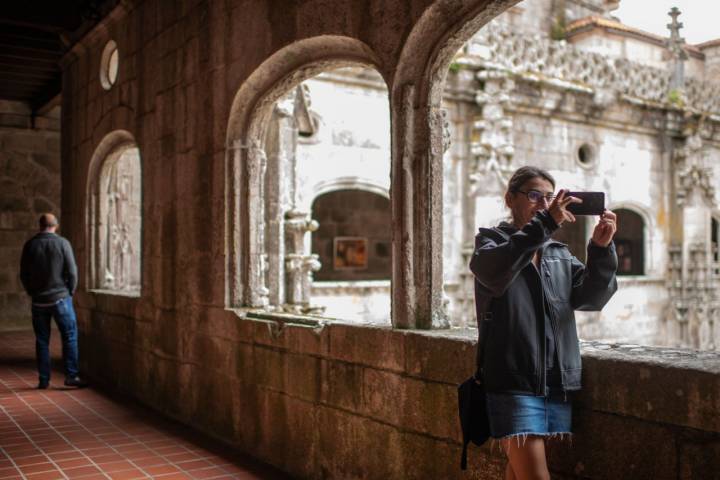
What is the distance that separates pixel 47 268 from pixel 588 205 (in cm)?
560

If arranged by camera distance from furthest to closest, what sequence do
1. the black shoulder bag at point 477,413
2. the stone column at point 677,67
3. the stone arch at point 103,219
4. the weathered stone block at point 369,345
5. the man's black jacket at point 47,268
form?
the stone column at point 677,67 → the stone arch at point 103,219 → the man's black jacket at point 47,268 → the weathered stone block at point 369,345 → the black shoulder bag at point 477,413

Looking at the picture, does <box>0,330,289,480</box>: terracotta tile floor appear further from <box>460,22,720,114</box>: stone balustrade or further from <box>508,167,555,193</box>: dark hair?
<box>460,22,720,114</box>: stone balustrade

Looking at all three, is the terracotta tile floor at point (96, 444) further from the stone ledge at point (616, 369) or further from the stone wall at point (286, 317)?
the stone ledge at point (616, 369)

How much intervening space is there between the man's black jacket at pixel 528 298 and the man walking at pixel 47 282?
528cm

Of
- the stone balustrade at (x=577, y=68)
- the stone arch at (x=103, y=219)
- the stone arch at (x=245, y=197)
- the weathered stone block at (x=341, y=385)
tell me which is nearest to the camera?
the weathered stone block at (x=341, y=385)

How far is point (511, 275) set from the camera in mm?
2193

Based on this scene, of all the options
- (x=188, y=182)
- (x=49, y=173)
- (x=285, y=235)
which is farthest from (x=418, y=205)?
(x=49, y=173)

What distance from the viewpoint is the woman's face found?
2.30 metres

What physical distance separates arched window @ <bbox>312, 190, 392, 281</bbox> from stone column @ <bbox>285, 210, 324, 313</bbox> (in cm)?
569

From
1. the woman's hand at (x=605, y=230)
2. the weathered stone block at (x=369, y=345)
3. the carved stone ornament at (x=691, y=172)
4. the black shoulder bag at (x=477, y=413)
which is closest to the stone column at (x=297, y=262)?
the weathered stone block at (x=369, y=345)

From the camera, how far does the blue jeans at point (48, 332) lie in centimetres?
Result: 670

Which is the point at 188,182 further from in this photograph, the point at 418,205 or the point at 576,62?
the point at 576,62

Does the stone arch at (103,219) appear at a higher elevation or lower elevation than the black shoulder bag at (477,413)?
higher

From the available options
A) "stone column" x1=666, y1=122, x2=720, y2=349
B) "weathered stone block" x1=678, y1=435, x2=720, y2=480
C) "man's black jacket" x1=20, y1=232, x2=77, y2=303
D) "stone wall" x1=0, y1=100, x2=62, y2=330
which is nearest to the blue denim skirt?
"weathered stone block" x1=678, y1=435, x2=720, y2=480
